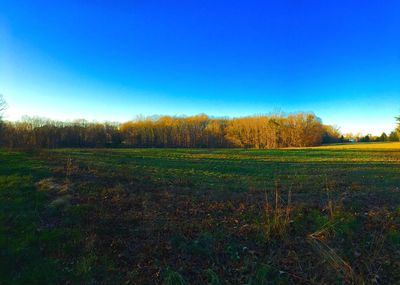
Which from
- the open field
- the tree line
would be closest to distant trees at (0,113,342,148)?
the tree line

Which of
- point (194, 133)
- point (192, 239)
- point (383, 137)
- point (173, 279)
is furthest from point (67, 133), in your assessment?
point (383, 137)

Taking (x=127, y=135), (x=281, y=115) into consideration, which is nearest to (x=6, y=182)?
(x=127, y=135)

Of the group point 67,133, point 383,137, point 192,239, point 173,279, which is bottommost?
point 173,279

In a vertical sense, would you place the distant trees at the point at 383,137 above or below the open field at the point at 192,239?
above

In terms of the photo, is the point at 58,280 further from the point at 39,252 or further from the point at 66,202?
the point at 66,202

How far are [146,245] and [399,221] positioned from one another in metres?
7.39

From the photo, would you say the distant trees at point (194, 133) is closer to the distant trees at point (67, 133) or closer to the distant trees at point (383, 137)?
the distant trees at point (67, 133)

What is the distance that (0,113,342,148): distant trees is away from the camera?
8119cm

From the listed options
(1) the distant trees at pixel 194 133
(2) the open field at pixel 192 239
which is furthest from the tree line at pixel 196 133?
(2) the open field at pixel 192 239

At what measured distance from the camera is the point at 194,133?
97.2 m

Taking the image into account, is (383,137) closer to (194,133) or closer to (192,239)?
(194,133)

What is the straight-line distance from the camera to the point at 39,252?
535cm

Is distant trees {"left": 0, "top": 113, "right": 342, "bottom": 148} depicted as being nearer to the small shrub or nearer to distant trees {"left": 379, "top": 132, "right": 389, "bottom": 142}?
distant trees {"left": 379, "top": 132, "right": 389, "bottom": 142}

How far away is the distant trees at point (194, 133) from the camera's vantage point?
81188 mm
